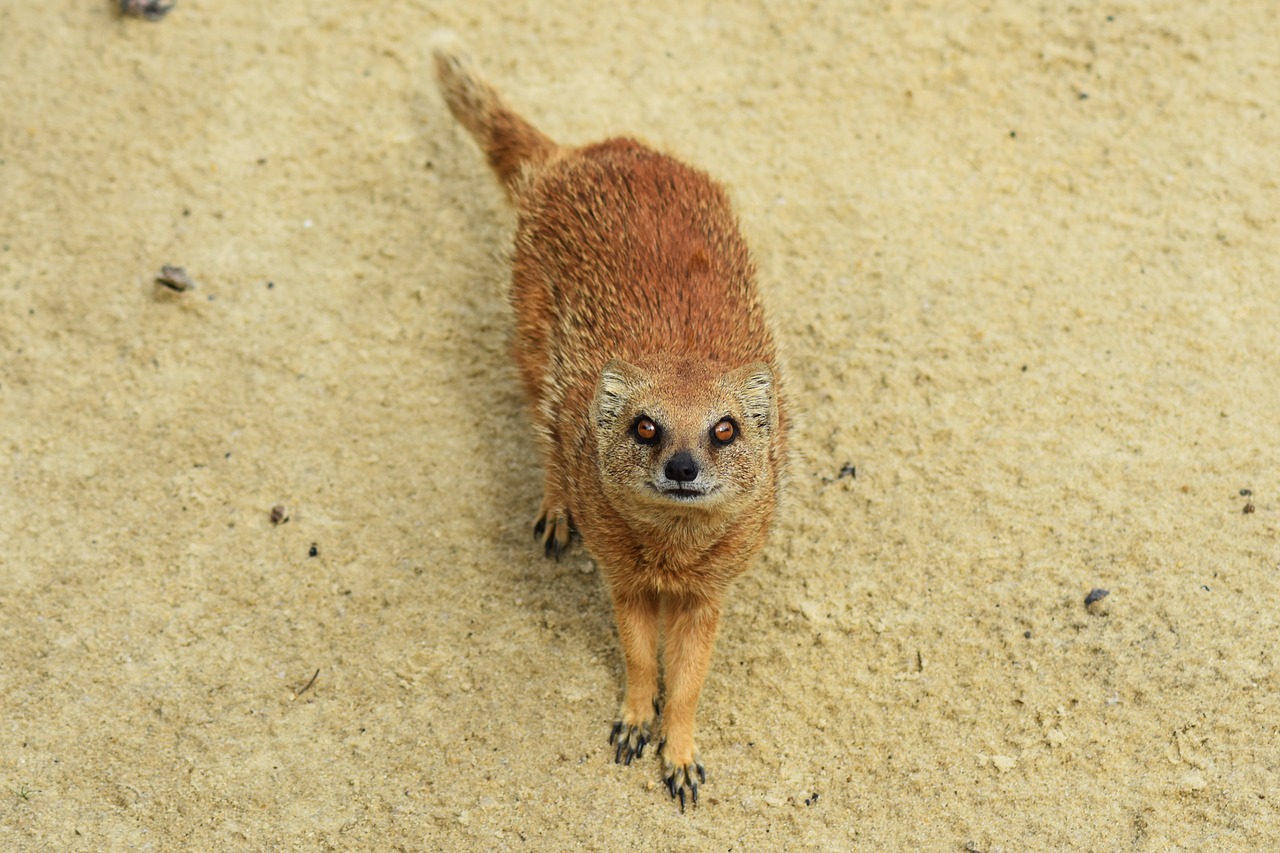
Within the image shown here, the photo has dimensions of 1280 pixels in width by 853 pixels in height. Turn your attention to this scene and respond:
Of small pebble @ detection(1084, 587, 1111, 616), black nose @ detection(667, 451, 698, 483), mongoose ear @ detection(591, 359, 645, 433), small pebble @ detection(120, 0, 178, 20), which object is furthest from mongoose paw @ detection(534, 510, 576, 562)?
small pebble @ detection(120, 0, 178, 20)

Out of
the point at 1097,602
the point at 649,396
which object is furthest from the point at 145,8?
the point at 1097,602

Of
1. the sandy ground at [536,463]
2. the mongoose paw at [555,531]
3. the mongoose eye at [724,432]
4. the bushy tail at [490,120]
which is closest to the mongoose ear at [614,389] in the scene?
the mongoose eye at [724,432]

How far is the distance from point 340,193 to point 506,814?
9.61 feet

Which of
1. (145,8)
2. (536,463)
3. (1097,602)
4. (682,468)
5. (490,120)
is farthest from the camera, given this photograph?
(145,8)

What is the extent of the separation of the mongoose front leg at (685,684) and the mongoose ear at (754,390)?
67cm

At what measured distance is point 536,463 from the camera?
4.36 m

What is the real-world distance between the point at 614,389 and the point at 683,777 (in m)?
1.27

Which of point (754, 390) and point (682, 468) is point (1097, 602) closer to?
point (754, 390)

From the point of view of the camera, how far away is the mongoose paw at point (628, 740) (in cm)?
360

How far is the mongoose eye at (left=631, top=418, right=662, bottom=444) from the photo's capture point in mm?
3137

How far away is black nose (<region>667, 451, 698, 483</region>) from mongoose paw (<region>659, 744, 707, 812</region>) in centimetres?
106

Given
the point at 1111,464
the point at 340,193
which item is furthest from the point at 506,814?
the point at 340,193

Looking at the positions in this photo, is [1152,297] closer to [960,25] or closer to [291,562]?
[960,25]

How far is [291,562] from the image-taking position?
→ 13.1ft
